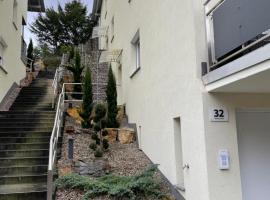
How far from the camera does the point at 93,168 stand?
7.33 meters

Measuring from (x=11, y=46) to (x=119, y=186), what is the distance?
1000cm

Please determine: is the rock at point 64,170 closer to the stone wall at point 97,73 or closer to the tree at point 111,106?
the tree at point 111,106

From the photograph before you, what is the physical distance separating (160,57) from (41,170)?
4.20 metres

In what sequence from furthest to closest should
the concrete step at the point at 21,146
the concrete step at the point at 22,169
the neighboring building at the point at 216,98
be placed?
the concrete step at the point at 21,146
the concrete step at the point at 22,169
the neighboring building at the point at 216,98

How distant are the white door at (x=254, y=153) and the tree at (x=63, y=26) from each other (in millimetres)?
26782

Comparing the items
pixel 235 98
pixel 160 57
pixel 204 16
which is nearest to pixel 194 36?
pixel 204 16

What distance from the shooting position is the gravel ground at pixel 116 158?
271 inches

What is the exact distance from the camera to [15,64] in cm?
1404

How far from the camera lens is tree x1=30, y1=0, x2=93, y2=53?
99.0ft

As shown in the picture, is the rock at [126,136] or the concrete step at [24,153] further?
the rock at [126,136]

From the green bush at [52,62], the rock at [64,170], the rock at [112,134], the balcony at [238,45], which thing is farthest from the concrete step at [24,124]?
the green bush at [52,62]

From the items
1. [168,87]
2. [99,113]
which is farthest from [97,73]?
[168,87]

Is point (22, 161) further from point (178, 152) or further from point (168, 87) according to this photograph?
point (168, 87)

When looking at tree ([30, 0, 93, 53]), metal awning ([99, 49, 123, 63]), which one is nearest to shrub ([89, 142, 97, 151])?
metal awning ([99, 49, 123, 63])
